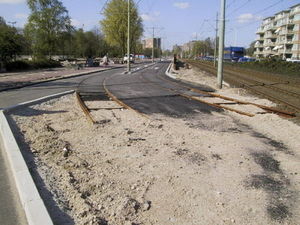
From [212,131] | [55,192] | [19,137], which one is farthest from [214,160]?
[19,137]

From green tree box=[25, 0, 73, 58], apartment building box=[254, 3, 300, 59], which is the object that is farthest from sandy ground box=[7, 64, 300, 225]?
apartment building box=[254, 3, 300, 59]

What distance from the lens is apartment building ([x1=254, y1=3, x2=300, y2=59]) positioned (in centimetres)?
8369

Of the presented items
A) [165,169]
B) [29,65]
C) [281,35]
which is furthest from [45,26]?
[281,35]

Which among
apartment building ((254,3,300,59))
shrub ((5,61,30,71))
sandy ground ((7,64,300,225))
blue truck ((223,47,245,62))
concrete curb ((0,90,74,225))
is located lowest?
sandy ground ((7,64,300,225))

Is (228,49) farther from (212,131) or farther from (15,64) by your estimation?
(212,131)

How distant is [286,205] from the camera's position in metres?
3.89

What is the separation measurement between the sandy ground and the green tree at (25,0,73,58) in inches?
1966

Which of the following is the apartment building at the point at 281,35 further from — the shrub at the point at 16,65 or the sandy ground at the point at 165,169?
the sandy ground at the point at 165,169

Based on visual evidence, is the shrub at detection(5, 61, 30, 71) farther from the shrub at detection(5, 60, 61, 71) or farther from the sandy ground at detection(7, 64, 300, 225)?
the sandy ground at detection(7, 64, 300, 225)

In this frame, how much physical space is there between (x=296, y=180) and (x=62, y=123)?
6283 mm

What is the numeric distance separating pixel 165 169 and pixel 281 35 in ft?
329

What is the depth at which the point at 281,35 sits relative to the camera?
3654 inches

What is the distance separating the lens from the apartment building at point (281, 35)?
8369 centimetres

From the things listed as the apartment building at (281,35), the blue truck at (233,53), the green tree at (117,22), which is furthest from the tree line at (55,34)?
the apartment building at (281,35)
